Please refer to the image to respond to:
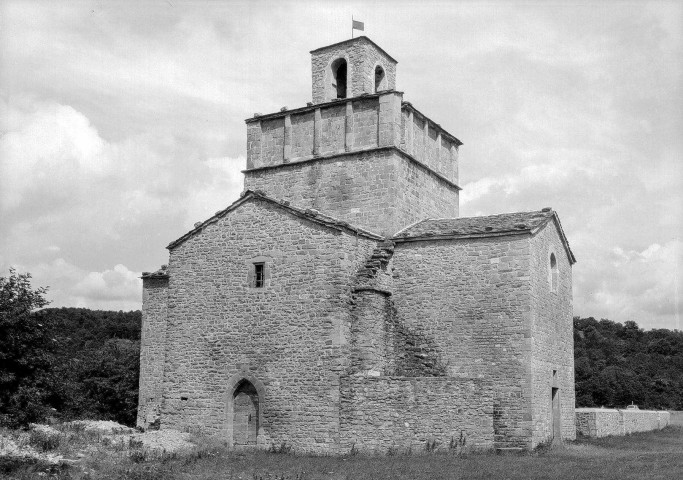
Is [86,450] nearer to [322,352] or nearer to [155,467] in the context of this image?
[155,467]

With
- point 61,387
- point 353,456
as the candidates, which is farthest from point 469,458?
point 61,387

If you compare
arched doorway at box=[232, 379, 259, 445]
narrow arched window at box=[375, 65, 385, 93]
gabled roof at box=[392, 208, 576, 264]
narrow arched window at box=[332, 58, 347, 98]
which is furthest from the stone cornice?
arched doorway at box=[232, 379, 259, 445]

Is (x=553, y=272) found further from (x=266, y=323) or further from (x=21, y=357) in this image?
(x=21, y=357)

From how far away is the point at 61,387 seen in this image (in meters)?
20.2

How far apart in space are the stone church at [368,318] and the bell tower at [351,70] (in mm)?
1185

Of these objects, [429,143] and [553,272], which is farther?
[429,143]

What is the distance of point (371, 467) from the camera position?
17406mm

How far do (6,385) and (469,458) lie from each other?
1130 cm

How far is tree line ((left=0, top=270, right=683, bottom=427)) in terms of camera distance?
63.2 feet

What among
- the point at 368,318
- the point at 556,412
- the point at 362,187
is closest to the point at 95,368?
the point at 362,187

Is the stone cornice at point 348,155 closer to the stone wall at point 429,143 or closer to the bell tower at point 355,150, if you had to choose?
the bell tower at point 355,150

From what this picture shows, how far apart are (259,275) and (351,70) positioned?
26.8ft

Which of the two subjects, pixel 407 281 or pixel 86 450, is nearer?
pixel 86 450

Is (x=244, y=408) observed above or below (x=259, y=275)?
below
